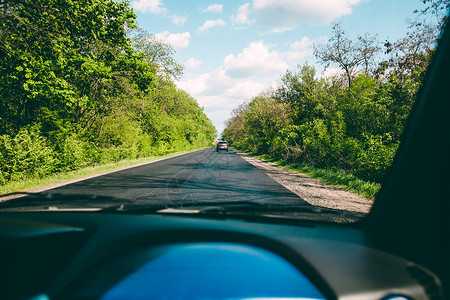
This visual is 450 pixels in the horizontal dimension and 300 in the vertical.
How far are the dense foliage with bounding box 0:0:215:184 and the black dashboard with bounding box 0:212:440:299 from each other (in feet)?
36.9

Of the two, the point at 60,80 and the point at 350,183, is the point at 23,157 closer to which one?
the point at 60,80

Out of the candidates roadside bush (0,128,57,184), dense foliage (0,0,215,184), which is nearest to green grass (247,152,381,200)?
dense foliage (0,0,215,184)

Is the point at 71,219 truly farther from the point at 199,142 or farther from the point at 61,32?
the point at 199,142

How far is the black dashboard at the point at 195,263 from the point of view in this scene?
112 centimetres

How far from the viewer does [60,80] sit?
A: 36.2ft

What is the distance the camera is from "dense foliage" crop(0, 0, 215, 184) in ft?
33.4

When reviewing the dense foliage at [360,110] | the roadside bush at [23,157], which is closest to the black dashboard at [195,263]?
the dense foliage at [360,110]

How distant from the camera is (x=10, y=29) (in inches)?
403

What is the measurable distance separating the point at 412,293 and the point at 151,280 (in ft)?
3.93

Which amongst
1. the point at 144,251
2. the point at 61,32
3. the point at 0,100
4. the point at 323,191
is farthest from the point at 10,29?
the point at 323,191

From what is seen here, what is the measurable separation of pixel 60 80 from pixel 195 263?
12633 millimetres

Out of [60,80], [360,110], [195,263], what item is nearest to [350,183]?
[360,110]

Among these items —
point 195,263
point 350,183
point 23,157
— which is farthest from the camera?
point 23,157

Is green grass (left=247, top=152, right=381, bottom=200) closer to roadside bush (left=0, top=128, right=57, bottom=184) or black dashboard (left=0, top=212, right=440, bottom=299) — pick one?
black dashboard (left=0, top=212, right=440, bottom=299)
